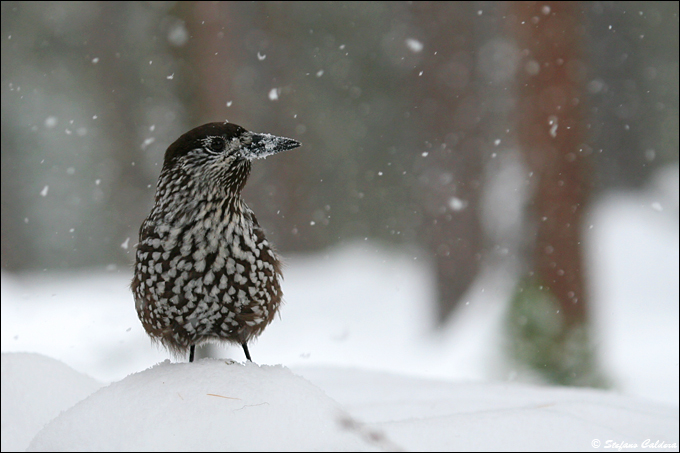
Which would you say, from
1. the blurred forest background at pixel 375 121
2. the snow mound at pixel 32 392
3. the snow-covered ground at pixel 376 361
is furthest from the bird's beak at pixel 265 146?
the blurred forest background at pixel 375 121

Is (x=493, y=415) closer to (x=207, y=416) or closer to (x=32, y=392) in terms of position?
(x=207, y=416)

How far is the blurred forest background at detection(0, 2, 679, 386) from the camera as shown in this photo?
6629 millimetres

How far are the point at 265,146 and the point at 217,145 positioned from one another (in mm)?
215

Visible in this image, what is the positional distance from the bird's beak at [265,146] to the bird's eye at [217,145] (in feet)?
0.33

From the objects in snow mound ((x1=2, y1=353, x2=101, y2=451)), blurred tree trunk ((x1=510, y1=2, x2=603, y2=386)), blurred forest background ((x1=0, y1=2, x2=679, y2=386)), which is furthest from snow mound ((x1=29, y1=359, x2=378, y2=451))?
blurred tree trunk ((x1=510, y1=2, x2=603, y2=386))

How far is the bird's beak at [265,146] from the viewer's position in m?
2.61

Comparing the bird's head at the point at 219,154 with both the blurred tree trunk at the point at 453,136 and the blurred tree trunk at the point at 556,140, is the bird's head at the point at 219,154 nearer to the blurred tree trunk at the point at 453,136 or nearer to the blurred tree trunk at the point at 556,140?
the blurred tree trunk at the point at 556,140

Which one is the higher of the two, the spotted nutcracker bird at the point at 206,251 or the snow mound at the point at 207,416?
the spotted nutcracker bird at the point at 206,251

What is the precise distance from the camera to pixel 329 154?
12.0 m

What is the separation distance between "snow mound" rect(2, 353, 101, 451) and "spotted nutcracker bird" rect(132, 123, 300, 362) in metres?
0.67

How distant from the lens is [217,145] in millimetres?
2645

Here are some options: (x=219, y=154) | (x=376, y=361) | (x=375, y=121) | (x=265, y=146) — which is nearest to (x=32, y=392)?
(x=219, y=154)

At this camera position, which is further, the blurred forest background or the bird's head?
the blurred forest background

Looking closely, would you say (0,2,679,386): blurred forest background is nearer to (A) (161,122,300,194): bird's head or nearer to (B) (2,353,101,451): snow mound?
(A) (161,122,300,194): bird's head
